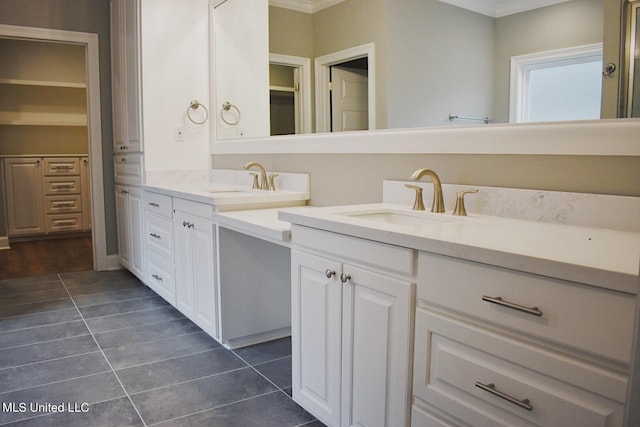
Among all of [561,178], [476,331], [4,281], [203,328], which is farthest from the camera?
[4,281]

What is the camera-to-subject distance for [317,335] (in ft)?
5.70

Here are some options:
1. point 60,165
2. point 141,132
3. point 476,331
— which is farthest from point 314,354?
point 60,165

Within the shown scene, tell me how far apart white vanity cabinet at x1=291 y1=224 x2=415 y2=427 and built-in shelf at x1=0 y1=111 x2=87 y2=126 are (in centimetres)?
528

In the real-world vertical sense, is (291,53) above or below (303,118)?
above

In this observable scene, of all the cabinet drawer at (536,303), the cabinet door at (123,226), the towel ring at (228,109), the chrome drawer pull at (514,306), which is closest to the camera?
the cabinet drawer at (536,303)

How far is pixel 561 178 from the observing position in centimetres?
155

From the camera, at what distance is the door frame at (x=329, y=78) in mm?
2205

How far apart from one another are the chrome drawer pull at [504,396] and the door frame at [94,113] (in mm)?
3994

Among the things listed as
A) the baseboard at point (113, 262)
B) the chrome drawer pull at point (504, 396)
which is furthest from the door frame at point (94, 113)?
the chrome drawer pull at point (504, 396)

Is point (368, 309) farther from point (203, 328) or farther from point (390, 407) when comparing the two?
point (203, 328)

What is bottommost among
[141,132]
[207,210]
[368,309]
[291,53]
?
[368,309]

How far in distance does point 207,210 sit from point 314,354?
1093 millimetres

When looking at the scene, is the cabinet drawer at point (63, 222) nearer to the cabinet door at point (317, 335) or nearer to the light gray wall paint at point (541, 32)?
the cabinet door at point (317, 335)

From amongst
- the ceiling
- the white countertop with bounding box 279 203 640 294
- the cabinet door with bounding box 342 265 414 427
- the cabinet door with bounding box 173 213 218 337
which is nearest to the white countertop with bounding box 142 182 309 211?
the cabinet door with bounding box 173 213 218 337
